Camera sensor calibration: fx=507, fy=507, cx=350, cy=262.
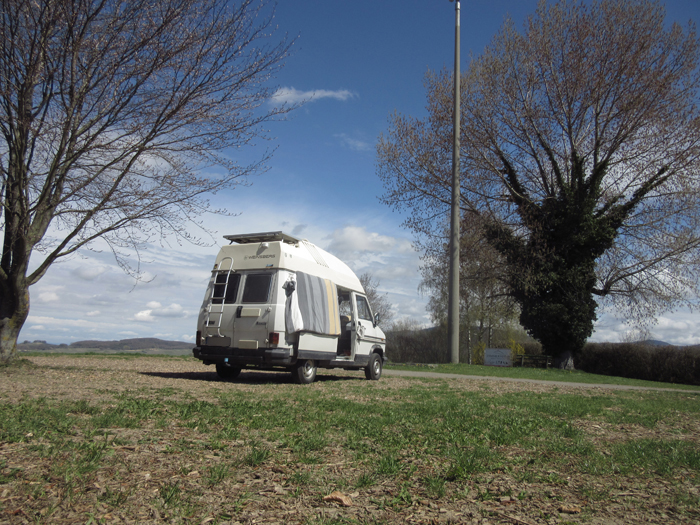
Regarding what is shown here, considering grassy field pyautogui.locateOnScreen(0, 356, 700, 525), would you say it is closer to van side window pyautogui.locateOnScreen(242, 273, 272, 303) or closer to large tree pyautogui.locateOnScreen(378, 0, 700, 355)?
van side window pyautogui.locateOnScreen(242, 273, 272, 303)

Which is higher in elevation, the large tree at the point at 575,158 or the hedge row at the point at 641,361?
the large tree at the point at 575,158

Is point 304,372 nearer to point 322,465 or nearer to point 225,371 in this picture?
point 225,371

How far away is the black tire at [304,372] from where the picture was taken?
11273 mm

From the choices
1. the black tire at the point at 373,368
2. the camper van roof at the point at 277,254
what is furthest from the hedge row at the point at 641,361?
the camper van roof at the point at 277,254

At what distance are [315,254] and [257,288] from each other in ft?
6.89

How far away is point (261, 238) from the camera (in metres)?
11.5

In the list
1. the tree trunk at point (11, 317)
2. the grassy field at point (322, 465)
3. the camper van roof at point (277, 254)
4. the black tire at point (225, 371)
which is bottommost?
the grassy field at point (322, 465)

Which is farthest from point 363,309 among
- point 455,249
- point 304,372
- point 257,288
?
point 455,249

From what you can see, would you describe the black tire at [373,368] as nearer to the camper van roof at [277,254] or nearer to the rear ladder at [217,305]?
the camper van roof at [277,254]

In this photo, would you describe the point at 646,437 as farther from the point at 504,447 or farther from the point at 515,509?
the point at 515,509

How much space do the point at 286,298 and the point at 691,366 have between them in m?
27.5

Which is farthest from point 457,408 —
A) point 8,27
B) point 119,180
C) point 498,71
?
point 498,71

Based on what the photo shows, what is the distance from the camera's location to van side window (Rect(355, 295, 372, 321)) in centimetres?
1377

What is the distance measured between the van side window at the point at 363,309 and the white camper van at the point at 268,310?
4.46 feet
